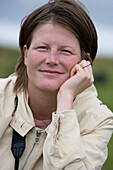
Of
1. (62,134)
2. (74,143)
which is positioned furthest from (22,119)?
(74,143)

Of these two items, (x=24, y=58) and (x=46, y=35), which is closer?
(x=46, y=35)

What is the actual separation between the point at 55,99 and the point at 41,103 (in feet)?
0.66

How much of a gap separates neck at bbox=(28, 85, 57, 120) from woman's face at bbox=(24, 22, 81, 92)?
217 mm

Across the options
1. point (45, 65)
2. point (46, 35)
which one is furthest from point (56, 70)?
point (46, 35)

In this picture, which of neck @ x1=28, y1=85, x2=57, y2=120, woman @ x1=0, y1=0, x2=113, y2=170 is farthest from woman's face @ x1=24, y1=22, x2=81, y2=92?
neck @ x1=28, y1=85, x2=57, y2=120

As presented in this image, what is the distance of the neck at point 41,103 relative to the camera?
5156 mm

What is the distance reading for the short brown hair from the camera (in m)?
4.93

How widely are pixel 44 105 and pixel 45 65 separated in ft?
2.27

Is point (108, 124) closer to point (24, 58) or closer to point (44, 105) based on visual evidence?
point (44, 105)

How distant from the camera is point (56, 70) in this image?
4797mm

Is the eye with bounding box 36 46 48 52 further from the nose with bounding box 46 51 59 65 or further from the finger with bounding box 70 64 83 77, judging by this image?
the finger with bounding box 70 64 83 77

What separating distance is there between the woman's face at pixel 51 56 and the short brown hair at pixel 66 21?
0.33ft

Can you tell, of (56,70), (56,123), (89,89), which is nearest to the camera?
(56,123)

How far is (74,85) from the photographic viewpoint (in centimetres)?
495
